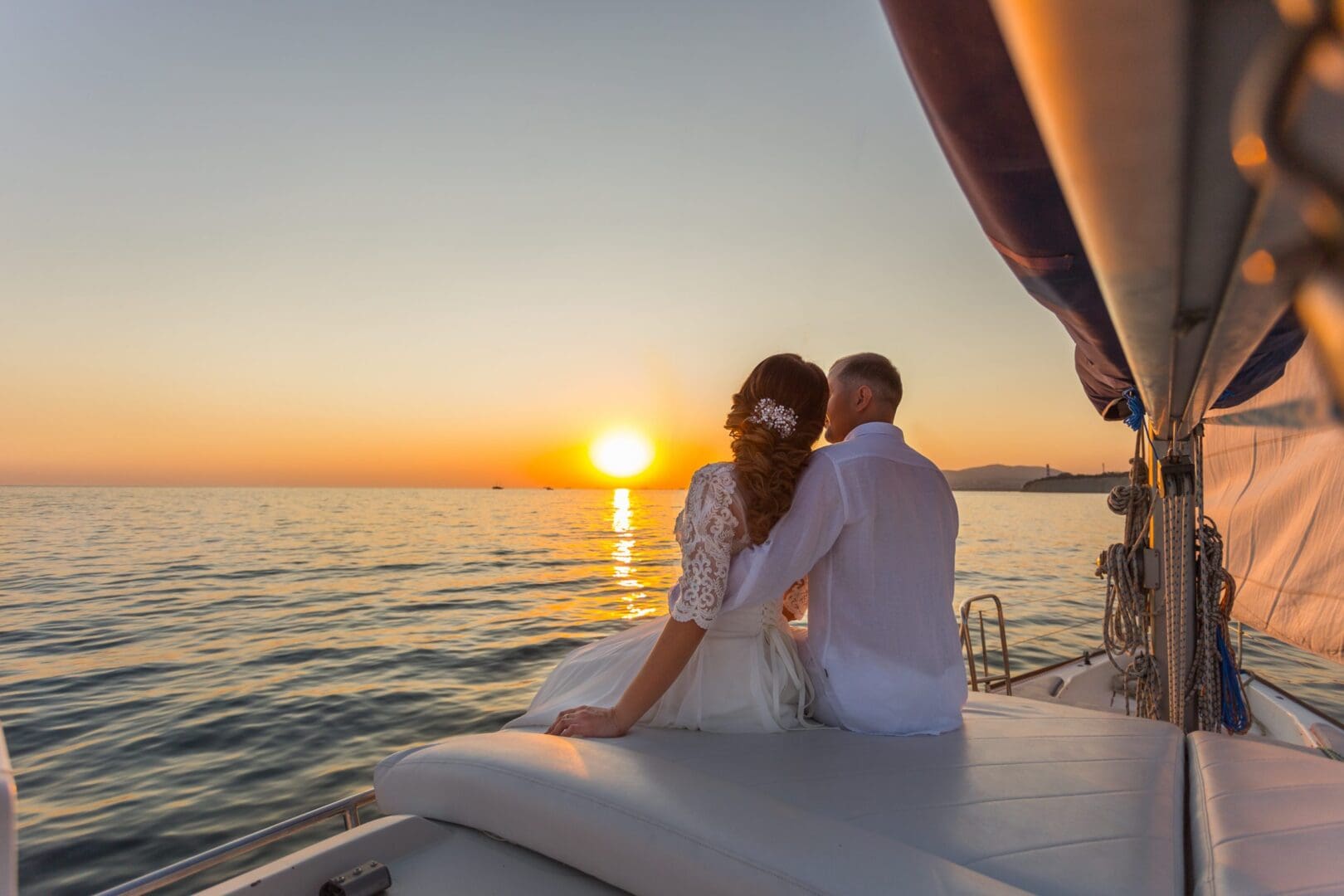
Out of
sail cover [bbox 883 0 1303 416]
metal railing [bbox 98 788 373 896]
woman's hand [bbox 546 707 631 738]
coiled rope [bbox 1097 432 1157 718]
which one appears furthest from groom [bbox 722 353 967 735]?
coiled rope [bbox 1097 432 1157 718]

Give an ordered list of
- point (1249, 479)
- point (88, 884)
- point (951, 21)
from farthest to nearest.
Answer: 1. point (1249, 479)
2. point (88, 884)
3. point (951, 21)

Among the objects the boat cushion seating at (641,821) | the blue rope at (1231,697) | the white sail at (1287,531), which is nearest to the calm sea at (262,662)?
the white sail at (1287,531)

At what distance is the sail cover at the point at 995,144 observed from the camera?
1062mm

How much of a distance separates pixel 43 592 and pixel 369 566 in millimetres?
4541

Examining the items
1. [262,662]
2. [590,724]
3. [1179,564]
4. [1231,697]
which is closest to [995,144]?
[590,724]

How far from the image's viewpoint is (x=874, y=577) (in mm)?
2139

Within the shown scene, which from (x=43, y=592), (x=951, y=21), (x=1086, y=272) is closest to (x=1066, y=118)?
(x=951, y=21)

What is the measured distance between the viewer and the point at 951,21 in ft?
3.44

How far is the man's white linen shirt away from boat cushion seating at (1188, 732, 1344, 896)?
0.61 m

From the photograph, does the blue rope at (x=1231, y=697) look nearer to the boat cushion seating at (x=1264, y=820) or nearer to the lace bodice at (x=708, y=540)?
the boat cushion seating at (x=1264, y=820)

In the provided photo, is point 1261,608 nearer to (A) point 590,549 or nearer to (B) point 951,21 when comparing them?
(B) point 951,21

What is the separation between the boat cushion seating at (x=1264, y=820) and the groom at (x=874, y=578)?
61cm

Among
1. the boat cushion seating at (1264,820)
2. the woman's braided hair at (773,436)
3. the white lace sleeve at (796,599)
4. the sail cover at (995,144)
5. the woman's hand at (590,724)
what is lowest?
the boat cushion seating at (1264,820)

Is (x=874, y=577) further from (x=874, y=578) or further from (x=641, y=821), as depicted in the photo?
(x=641, y=821)
